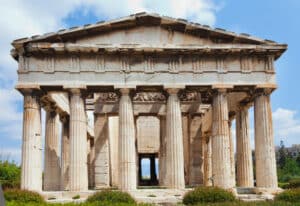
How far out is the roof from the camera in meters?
26.2

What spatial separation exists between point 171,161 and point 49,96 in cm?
956

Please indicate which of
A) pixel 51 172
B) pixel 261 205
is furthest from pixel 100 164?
pixel 261 205

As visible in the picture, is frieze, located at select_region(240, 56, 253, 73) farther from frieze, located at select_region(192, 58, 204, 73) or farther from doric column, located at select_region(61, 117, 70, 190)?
doric column, located at select_region(61, 117, 70, 190)

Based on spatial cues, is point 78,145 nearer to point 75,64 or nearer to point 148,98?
point 75,64

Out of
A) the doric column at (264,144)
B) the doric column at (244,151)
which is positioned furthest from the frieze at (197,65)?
the doric column at (244,151)

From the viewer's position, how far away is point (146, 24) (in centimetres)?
2705

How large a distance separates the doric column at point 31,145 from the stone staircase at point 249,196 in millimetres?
12103

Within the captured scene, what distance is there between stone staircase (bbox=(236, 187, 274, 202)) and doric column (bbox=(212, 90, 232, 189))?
95 cm

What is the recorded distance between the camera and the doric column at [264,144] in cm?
2606

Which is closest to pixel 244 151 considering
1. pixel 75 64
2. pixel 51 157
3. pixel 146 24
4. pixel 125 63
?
pixel 125 63

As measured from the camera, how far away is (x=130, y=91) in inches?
1047

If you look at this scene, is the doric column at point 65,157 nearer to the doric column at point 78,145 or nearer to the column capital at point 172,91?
the doric column at point 78,145

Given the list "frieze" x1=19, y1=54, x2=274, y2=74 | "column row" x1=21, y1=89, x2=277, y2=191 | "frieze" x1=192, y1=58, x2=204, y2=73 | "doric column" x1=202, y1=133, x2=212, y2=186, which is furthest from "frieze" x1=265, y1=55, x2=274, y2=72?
"doric column" x1=202, y1=133, x2=212, y2=186

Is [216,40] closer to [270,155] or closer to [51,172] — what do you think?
[270,155]
